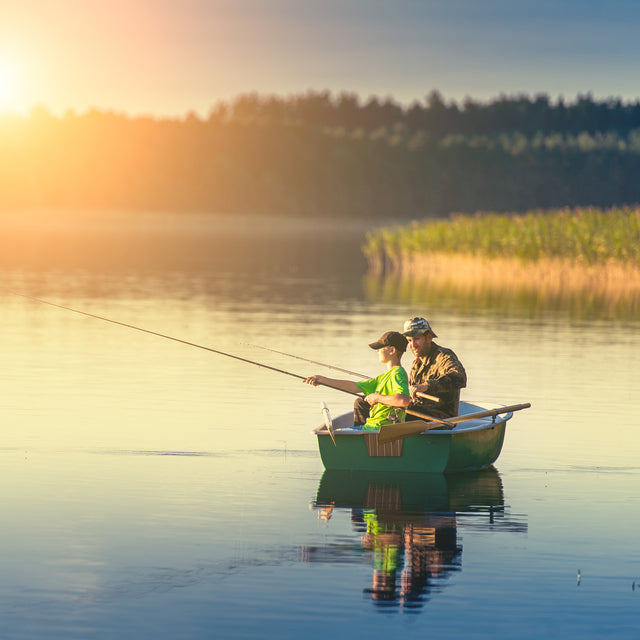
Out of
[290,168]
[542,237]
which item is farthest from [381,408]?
[290,168]

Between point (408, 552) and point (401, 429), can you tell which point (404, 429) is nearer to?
point (401, 429)

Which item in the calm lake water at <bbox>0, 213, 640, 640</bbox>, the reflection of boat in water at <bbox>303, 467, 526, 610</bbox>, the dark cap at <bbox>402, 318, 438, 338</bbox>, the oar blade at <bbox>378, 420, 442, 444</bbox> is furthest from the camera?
the dark cap at <bbox>402, 318, 438, 338</bbox>

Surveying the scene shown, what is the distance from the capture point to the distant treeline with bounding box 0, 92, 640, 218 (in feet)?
543

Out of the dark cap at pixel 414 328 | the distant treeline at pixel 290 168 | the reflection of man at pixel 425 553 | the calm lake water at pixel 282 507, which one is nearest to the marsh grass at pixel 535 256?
the calm lake water at pixel 282 507

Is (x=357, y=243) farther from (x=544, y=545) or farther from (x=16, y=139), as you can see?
(x=16, y=139)

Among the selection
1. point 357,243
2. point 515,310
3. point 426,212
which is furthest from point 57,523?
point 426,212

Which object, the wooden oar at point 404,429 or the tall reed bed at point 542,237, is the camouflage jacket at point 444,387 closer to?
the wooden oar at point 404,429

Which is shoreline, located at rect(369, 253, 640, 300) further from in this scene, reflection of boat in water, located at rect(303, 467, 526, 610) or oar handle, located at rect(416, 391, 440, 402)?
reflection of boat in water, located at rect(303, 467, 526, 610)

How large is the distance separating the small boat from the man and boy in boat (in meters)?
0.23

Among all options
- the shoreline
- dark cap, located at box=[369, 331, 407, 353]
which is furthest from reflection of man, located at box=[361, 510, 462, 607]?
the shoreline

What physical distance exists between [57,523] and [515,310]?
2572cm

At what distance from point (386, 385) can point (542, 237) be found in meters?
33.2

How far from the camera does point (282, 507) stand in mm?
11594

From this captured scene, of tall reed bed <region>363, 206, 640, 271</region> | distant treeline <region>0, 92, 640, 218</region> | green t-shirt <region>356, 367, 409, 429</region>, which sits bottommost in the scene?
green t-shirt <region>356, 367, 409, 429</region>
